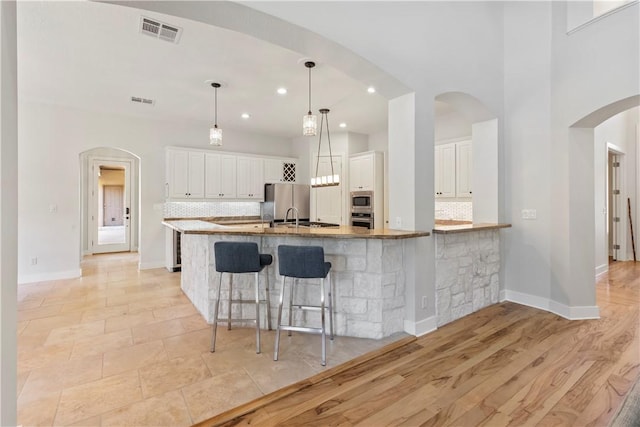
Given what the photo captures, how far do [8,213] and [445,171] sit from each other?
5533 mm

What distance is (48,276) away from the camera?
5176 mm

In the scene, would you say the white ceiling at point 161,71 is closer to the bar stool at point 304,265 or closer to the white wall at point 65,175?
the white wall at point 65,175

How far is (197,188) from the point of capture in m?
6.25

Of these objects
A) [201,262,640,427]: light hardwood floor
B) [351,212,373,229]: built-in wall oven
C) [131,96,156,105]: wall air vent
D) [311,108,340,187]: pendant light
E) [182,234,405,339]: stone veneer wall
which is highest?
[131,96,156,105]: wall air vent

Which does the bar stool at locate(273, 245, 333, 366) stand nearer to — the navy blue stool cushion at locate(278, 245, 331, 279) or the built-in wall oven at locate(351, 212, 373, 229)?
the navy blue stool cushion at locate(278, 245, 331, 279)

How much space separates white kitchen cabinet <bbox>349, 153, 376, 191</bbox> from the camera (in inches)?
252

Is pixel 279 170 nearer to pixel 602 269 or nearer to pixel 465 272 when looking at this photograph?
pixel 465 272

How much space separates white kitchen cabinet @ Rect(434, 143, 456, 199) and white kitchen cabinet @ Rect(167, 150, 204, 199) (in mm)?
4647

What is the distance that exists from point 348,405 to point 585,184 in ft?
11.7

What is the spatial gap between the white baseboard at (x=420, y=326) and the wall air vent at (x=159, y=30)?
3.62 metres

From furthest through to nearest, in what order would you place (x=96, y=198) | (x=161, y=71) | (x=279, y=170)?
(x=96, y=198) → (x=279, y=170) → (x=161, y=71)

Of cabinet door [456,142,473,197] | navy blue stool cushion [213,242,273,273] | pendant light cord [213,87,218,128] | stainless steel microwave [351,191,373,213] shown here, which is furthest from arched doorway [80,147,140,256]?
cabinet door [456,142,473,197]

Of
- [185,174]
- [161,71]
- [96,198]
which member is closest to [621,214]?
[161,71]

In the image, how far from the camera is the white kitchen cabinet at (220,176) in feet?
20.8
